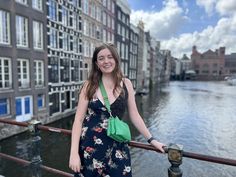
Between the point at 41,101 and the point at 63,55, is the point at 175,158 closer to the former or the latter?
the point at 41,101

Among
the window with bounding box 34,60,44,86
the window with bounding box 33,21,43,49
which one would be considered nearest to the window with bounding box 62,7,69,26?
the window with bounding box 33,21,43,49

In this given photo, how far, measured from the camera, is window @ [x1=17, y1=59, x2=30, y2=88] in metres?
16.4

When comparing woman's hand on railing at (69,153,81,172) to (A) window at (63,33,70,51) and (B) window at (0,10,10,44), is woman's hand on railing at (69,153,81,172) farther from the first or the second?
(A) window at (63,33,70,51)

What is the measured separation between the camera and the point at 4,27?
15039mm

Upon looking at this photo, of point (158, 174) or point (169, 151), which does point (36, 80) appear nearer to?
point (158, 174)

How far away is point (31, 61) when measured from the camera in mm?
17250

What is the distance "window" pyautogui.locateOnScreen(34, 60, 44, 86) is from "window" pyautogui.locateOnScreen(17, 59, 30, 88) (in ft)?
3.33

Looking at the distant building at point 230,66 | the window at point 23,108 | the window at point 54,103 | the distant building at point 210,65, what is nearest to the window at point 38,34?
the window at point 23,108

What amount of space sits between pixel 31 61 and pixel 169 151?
55.6 ft

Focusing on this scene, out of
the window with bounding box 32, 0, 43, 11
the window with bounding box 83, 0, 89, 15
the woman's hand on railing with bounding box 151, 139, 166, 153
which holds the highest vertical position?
the window with bounding box 83, 0, 89, 15

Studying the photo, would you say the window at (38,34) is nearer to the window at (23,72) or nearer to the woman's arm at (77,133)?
the window at (23,72)

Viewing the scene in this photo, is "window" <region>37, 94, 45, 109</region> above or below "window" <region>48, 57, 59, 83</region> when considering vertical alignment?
below

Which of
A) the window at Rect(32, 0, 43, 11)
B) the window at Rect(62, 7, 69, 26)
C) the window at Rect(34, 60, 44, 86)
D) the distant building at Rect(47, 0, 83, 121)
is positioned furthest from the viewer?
the window at Rect(62, 7, 69, 26)

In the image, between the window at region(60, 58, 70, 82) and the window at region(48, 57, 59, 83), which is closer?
the window at region(48, 57, 59, 83)
